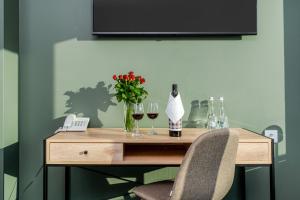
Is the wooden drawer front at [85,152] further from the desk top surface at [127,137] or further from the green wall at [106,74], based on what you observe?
the green wall at [106,74]

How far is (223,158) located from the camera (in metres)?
1.54

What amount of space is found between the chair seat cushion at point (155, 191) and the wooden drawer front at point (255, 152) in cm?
48

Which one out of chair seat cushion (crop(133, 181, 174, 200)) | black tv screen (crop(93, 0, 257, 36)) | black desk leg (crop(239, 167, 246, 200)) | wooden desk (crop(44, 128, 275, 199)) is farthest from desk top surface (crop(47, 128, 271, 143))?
black tv screen (crop(93, 0, 257, 36))

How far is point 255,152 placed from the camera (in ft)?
6.14

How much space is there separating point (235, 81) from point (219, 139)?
1.06 metres

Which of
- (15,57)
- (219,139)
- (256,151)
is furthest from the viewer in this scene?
(15,57)

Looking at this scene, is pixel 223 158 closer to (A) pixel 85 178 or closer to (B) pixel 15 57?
(A) pixel 85 178

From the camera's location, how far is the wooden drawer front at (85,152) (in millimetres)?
1878

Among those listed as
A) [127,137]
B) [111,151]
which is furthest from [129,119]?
[111,151]

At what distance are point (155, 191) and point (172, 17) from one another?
4.39 ft

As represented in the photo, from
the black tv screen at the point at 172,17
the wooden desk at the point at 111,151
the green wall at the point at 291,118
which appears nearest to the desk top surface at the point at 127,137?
the wooden desk at the point at 111,151

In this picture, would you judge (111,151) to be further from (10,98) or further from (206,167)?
(10,98)

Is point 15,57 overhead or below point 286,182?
overhead

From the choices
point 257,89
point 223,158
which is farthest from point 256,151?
point 257,89
